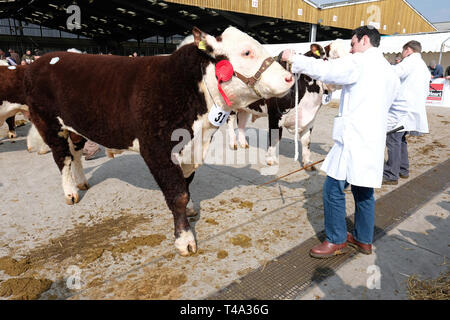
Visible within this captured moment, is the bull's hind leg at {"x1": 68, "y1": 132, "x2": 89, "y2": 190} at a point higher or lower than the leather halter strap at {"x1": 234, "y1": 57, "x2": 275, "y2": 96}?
lower

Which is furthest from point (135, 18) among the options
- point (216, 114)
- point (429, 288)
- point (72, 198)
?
point (429, 288)

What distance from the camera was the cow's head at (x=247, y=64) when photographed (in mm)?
2371

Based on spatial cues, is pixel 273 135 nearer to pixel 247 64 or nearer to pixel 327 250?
pixel 327 250

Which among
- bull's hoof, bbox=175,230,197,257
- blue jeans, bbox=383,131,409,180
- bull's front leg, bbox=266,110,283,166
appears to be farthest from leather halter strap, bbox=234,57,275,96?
blue jeans, bbox=383,131,409,180

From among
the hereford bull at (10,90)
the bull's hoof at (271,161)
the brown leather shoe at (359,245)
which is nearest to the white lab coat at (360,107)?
the brown leather shoe at (359,245)

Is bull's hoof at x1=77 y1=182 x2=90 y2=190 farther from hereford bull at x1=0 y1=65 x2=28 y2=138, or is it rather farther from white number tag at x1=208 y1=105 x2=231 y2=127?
white number tag at x1=208 y1=105 x2=231 y2=127

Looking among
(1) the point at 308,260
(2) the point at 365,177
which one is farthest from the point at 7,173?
(2) the point at 365,177

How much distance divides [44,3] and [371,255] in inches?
944

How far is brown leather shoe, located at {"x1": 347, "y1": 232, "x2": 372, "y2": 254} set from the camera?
2.80 metres

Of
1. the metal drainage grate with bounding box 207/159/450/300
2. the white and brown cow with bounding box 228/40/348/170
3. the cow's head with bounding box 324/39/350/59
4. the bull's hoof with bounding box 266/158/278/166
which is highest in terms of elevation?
the cow's head with bounding box 324/39/350/59

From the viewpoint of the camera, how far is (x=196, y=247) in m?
2.87

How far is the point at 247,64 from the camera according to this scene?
2.44 metres

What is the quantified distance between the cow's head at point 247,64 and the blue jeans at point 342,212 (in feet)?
3.22
